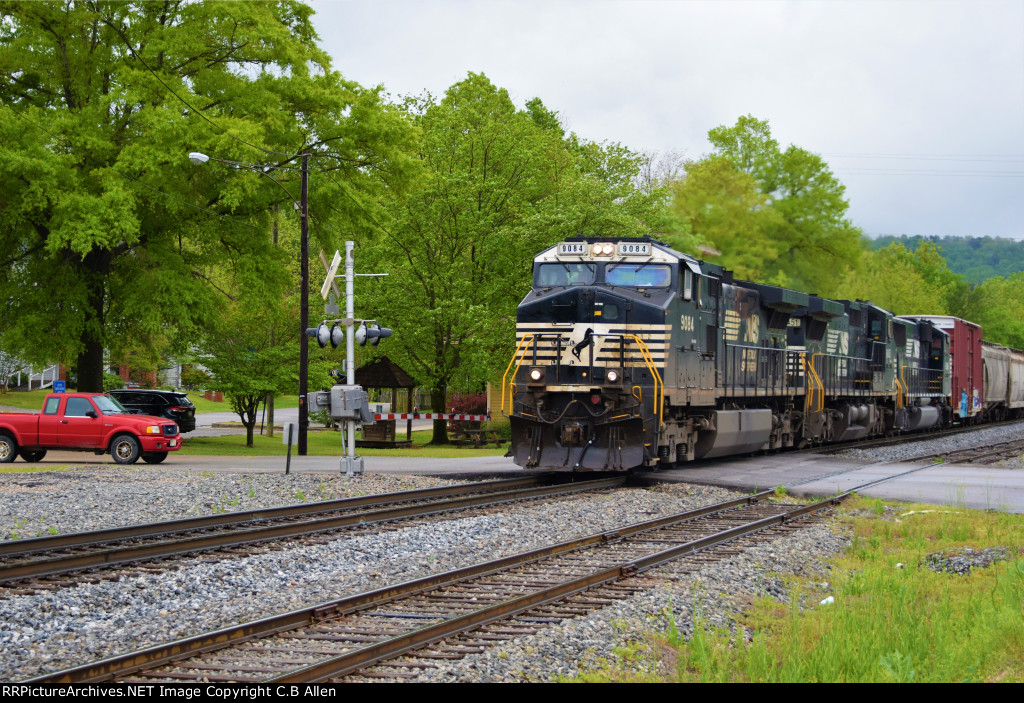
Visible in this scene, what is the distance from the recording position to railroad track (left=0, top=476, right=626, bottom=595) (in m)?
8.89

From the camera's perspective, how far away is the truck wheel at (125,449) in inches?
859

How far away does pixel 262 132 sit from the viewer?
2566 centimetres

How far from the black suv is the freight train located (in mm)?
→ 16356

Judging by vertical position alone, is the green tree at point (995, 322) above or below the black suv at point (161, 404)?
above

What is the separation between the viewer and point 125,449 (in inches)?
862

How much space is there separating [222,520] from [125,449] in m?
11.1

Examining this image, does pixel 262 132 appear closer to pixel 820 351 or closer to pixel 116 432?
pixel 116 432

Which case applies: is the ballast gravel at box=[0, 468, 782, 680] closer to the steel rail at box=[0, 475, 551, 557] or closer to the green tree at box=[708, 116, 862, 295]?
the steel rail at box=[0, 475, 551, 557]

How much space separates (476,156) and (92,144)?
554 inches

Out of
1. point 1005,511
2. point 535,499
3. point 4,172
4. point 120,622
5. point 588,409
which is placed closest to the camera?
point 120,622

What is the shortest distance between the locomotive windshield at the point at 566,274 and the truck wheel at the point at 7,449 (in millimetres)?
12971

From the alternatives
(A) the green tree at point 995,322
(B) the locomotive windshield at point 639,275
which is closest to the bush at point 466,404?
(B) the locomotive windshield at point 639,275

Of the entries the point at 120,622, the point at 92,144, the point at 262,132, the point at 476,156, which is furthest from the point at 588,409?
the point at 476,156

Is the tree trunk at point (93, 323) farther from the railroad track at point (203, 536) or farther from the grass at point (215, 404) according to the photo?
the grass at point (215, 404)
